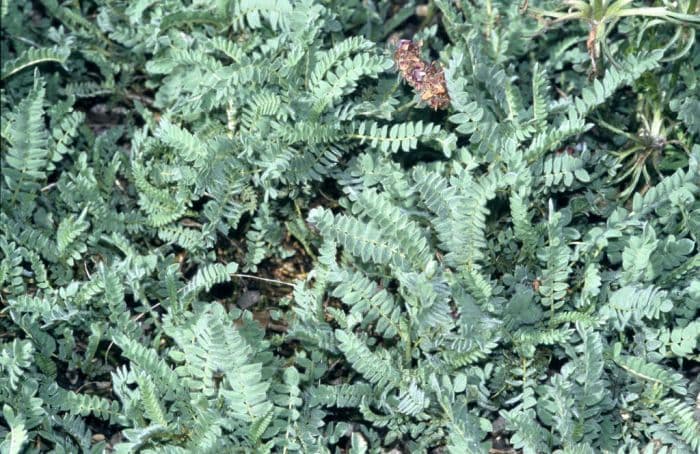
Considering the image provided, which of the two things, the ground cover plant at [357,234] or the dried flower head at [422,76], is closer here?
the ground cover plant at [357,234]

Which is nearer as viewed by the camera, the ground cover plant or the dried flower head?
the ground cover plant

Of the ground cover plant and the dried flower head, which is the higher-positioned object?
the dried flower head

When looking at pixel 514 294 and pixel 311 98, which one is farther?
pixel 311 98

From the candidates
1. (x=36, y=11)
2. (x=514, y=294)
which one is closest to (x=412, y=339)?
(x=514, y=294)

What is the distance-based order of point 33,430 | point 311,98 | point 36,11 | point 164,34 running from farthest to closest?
point 36,11 → point 164,34 → point 311,98 → point 33,430

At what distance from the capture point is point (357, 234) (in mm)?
2604

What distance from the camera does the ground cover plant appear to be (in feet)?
8.18

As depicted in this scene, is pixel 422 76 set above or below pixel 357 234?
above

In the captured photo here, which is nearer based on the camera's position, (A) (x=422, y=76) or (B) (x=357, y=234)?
(B) (x=357, y=234)

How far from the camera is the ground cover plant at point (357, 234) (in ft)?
8.18

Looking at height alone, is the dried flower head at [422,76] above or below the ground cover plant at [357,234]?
above

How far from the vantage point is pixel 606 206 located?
282 centimetres

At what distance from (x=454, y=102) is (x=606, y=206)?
1.73ft

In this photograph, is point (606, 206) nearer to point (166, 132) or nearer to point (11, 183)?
point (166, 132)
